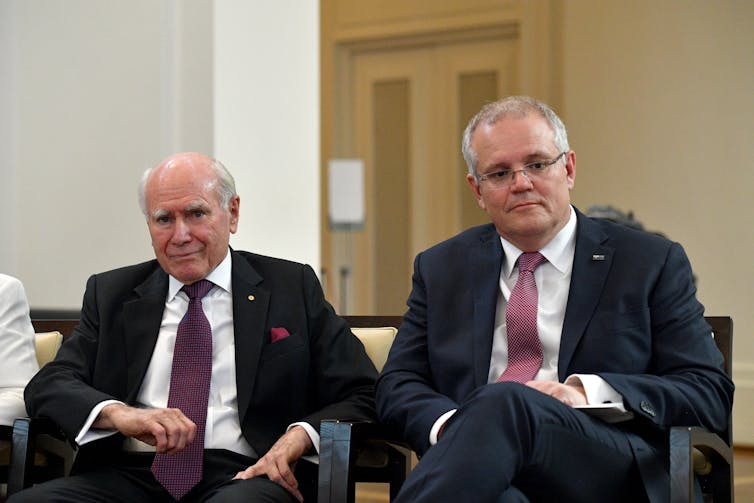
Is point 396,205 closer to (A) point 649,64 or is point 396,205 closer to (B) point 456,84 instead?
(B) point 456,84

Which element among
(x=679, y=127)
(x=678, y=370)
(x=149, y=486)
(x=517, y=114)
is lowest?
(x=149, y=486)

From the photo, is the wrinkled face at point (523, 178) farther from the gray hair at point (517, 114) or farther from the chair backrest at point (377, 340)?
the chair backrest at point (377, 340)

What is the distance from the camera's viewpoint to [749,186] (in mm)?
6637

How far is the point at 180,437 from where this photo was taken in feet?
8.24

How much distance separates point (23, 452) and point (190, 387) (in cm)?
44

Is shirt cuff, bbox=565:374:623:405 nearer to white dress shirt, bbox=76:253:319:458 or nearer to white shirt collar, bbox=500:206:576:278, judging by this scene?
white shirt collar, bbox=500:206:576:278

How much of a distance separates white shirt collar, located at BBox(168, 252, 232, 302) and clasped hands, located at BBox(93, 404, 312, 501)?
42 cm

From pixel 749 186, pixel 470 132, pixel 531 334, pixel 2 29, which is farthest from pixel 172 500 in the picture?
pixel 749 186

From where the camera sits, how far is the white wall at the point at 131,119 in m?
4.75

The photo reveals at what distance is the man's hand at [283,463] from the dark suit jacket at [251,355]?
0.09 m

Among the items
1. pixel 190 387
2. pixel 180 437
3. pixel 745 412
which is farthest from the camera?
→ pixel 745 412

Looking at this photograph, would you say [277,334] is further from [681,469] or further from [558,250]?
[681,469]

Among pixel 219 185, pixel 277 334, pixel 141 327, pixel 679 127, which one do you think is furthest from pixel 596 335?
pixel 679 127

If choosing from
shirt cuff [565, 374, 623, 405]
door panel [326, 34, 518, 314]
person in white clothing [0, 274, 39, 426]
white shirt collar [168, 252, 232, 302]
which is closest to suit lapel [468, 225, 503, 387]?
shirt cuff [565, 374, 623, 405]
